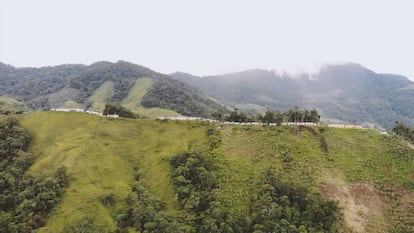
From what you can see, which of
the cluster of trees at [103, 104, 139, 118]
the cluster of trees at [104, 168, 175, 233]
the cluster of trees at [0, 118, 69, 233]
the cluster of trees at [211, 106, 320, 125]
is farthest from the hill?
the cluster of trees at [103, 104, 139, 118]

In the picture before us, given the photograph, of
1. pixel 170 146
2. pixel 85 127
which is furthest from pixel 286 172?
pixel 85 127

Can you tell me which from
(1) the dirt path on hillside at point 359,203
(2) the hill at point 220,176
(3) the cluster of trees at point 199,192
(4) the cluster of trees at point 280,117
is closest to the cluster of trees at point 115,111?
(2) the hill at point 220,176

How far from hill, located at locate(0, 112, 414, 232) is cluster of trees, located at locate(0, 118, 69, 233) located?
2184 millimetres

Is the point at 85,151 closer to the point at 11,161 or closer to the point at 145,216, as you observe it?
the point at 11,161

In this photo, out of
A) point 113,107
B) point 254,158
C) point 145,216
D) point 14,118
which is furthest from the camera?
point 113,107

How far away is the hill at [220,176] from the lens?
71250 millimetres

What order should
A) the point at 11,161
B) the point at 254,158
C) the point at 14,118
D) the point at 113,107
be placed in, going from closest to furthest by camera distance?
the point at 11,161
the point at 254,158
the point at 14,118
the point at 113,107

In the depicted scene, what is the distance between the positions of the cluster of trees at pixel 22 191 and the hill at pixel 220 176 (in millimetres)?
A: 2184

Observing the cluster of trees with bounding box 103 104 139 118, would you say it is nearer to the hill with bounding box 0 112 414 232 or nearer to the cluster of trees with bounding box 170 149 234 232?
the hill with bounding box 0 112 414 232

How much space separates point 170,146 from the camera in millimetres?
93312

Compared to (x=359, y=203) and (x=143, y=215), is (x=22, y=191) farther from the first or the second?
(x=359, y=203)

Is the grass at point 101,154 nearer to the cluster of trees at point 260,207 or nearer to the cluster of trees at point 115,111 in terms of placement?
the cluster of trees at point 260,207

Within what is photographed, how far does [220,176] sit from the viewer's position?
8312cm

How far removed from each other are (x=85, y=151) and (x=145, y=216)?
92.4ft
